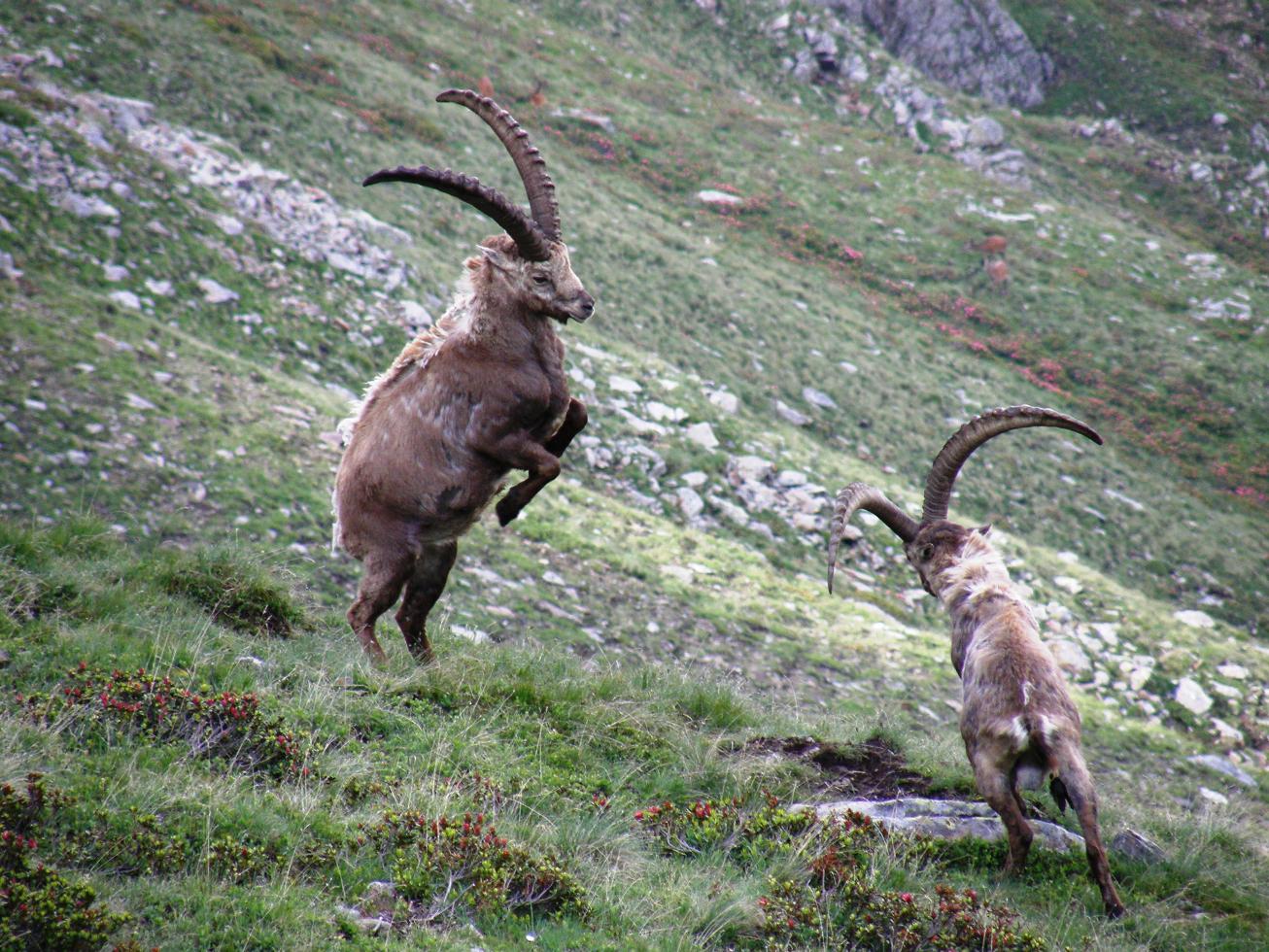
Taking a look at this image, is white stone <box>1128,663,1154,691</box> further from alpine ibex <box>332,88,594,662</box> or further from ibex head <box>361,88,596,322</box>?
ibex head <box>361,88,596,322</box>

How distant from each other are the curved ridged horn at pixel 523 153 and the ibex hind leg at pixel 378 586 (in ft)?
8.97

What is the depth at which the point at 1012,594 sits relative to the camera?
23.4ft

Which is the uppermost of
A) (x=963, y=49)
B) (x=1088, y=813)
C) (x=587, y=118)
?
(x=963, y=49)

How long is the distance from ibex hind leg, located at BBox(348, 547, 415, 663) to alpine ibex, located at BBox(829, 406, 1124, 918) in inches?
127

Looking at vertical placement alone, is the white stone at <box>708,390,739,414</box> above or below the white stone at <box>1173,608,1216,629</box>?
below

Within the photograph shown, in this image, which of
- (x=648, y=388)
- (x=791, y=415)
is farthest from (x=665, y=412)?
(x=791, y=415)

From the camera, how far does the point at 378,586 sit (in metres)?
6.93

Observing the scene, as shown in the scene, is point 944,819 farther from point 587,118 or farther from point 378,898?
point 587,118

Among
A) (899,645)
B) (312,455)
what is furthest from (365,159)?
(899,645)

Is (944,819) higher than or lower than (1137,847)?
lower

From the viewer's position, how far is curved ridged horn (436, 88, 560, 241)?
6809 millimetres

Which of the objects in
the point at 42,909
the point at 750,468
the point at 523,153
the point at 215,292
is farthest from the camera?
the point at 750,468

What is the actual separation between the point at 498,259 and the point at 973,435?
4.26 meters

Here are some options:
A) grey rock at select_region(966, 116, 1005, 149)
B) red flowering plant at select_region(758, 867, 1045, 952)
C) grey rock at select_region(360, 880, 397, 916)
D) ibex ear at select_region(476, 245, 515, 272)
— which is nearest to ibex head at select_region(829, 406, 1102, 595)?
red flowering plant at select_region(758, 867, 1045, 952)
